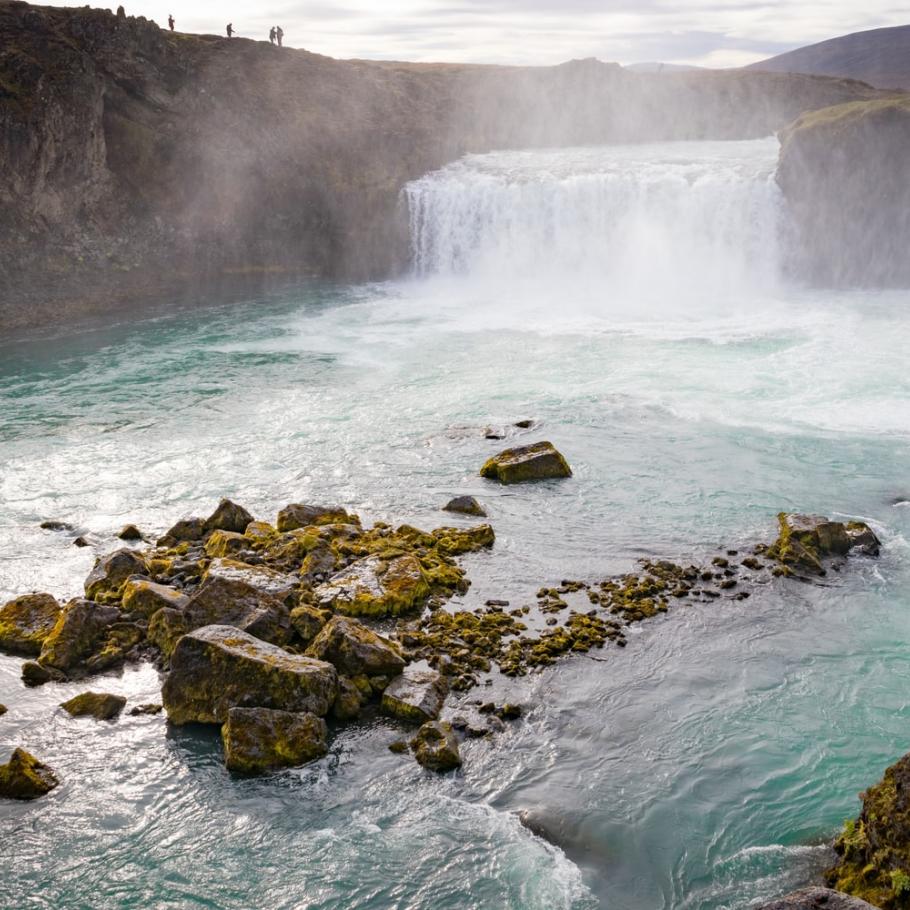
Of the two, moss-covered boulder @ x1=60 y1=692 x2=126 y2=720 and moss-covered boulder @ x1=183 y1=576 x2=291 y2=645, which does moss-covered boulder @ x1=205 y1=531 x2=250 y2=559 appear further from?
moss-covered boulder @ x1=60 y1=692 x2=126 y2=720

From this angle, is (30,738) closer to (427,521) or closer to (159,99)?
(427,521)

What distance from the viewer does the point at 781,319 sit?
34.3 m

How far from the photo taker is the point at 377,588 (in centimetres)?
1512

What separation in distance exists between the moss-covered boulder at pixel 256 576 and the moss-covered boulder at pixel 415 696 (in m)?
2.78

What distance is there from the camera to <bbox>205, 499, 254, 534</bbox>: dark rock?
1772cm

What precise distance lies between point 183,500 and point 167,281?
25.5m

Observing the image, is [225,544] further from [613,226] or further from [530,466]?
[613,226]

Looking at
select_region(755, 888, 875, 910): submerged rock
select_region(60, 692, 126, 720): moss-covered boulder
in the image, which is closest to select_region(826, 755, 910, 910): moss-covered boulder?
select_region(755, 888, 875, 910): submerged rock

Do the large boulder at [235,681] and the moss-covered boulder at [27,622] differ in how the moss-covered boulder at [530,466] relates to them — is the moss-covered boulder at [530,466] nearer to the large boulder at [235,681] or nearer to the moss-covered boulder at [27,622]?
the large boulder at [235,681]

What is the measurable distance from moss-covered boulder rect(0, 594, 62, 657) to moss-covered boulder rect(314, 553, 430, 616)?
13.1 ft

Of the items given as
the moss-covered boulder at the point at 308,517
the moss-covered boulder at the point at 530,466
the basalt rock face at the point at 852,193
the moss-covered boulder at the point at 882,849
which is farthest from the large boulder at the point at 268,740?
the basalt rock face at the point at 852,193

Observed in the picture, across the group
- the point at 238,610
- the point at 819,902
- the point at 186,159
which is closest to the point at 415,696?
the point at 238,610

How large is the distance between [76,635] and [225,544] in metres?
3.26

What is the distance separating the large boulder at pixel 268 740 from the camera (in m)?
11.5
